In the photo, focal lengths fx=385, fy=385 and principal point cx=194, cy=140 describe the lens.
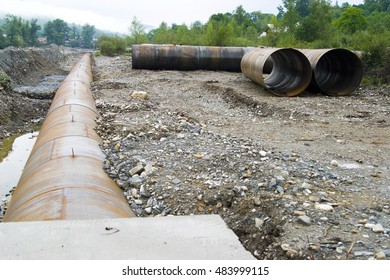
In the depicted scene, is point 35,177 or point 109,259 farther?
point 35,177

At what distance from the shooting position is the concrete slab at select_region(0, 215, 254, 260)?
2.02 meters

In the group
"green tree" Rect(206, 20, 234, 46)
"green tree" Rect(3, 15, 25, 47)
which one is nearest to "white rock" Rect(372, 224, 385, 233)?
"green tree" Rect(206, 20, 234, 46)

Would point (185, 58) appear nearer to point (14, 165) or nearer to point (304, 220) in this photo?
point (14, 165)

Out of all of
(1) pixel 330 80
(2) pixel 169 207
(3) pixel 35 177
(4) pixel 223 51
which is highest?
(4) pixel 223 51

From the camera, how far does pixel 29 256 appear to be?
1.98 metres

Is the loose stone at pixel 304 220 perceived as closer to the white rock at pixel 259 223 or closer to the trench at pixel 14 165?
the white rock at pixel 259 223

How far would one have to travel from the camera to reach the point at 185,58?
15461 mm

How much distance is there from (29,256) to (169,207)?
6.14 ft

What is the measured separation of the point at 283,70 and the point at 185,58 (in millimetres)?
4748

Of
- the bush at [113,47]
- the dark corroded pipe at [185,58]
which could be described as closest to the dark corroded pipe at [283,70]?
the dark corroded pipe at [185,58]

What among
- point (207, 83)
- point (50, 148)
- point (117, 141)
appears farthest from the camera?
point (207, 83)

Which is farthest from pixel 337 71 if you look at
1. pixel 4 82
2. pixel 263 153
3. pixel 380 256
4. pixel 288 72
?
pixel 4 82

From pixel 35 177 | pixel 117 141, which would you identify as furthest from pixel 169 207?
pixel 117 141

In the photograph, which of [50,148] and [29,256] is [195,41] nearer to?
[50,148]
